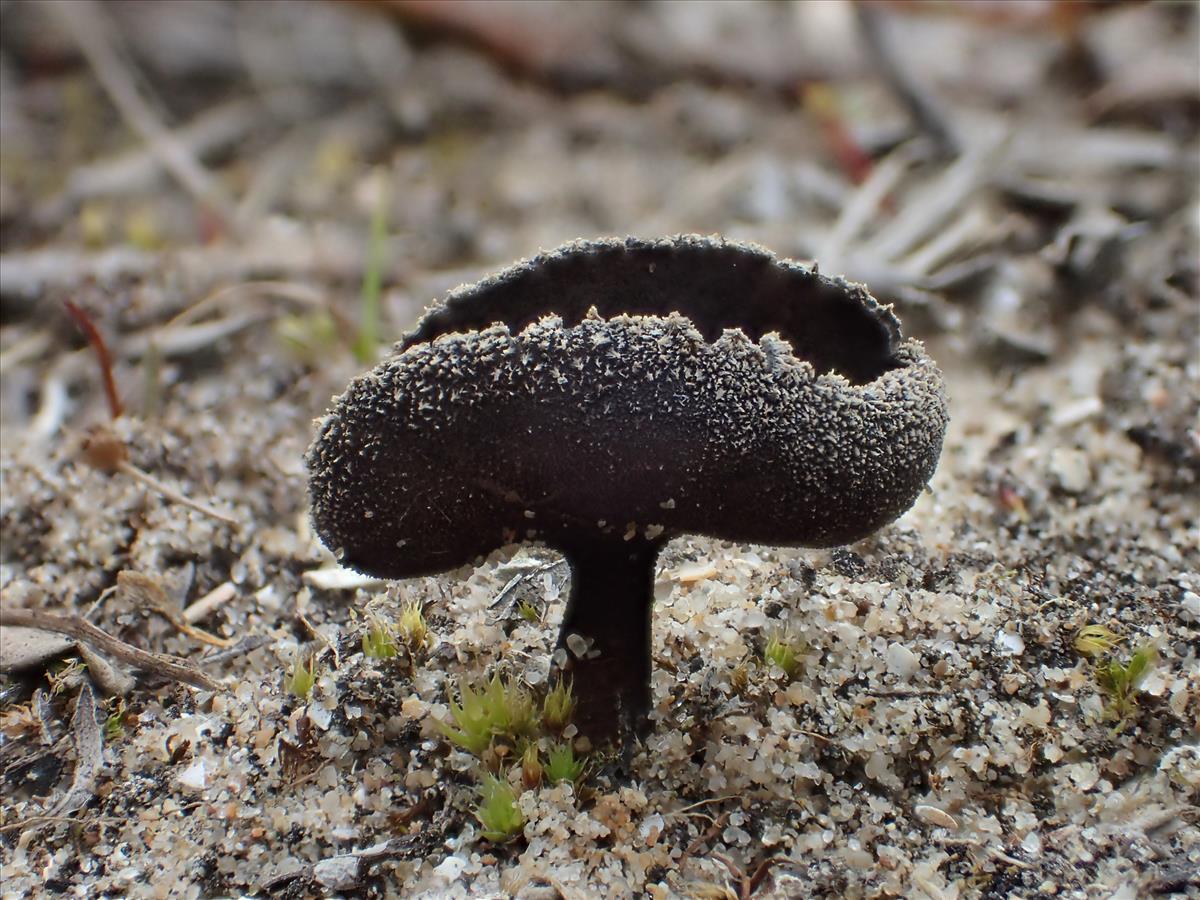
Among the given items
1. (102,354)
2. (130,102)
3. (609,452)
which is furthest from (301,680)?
A: (130,102)

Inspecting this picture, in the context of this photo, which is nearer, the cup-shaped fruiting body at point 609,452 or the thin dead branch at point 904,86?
the cup-shaped fruiting body at point 609,452

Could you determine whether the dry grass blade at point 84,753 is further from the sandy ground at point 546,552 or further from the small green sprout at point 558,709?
the small green sprout at point 558,709

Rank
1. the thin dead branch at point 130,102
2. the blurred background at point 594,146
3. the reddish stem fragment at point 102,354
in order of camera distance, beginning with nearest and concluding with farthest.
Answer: the reddish stem fragment at point 102,354
the blurred background at point 594,146
the thin dead branch at point 130,102

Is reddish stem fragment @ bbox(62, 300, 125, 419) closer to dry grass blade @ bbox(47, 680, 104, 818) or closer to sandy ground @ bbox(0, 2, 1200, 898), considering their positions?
sandy ground @ bbox(0, 2, 1200, 898)

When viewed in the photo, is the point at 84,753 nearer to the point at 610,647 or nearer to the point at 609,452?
the point at 610,647

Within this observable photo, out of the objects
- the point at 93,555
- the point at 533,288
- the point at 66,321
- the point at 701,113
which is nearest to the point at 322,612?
the point at 93,555

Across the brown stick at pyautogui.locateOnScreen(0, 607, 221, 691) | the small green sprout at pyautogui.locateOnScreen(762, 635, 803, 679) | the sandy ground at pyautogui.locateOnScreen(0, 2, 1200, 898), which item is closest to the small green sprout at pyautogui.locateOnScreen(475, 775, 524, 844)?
the sandy ground at pyautogui.locateOnScreen(0, 2, 1200, 898)

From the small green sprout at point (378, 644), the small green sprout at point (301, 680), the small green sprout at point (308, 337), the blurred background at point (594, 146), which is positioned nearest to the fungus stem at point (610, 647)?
the small green sprout at point (378, 644)

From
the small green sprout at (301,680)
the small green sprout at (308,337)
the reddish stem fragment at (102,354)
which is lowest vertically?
the small green sprout at (301,680)
